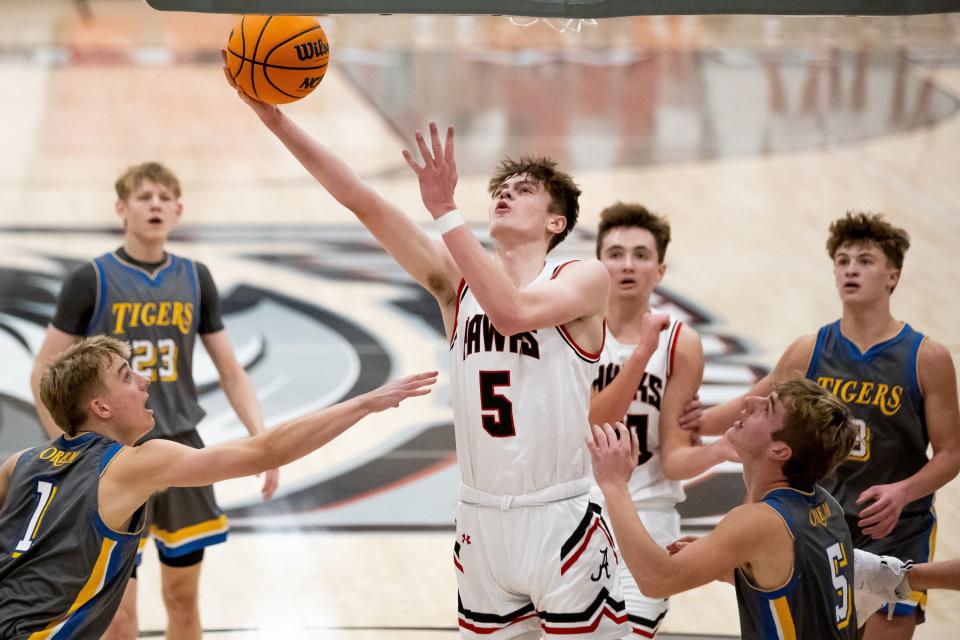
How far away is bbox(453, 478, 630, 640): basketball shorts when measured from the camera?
4.18m

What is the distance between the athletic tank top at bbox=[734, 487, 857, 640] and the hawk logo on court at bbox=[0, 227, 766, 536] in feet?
9.93

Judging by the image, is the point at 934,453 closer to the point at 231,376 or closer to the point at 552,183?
the point at 552,183

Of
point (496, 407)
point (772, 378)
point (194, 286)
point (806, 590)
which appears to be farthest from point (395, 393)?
point (194, 286)

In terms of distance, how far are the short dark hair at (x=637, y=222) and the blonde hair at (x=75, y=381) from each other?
89.6 inches

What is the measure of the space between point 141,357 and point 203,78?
1289cm

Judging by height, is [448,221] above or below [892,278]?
above

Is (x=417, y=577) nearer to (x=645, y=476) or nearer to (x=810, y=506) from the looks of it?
(x=645, y=476)

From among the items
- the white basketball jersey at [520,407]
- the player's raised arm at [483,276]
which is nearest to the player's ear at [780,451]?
the white basketball jersey at [520,407]

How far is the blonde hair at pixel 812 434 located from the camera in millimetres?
3904

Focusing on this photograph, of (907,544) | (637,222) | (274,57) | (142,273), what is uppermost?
(274,57)

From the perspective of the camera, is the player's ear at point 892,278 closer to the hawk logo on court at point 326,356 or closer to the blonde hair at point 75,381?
the hawk logo on court at point 326,356

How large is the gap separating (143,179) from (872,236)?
3264 mm

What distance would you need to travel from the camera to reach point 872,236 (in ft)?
17.6

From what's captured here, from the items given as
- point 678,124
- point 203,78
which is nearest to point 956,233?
point 678,124
